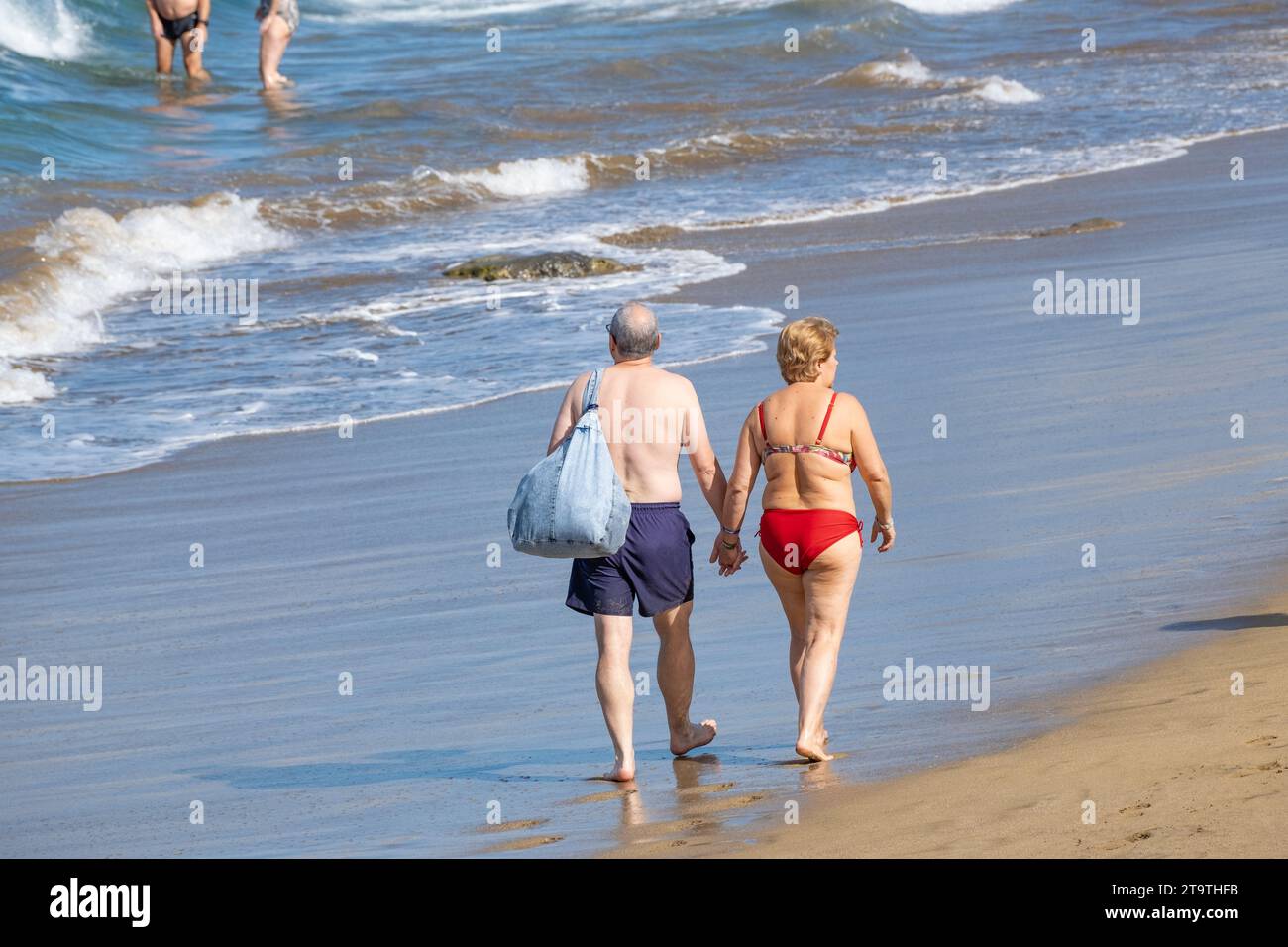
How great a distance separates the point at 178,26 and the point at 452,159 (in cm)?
606

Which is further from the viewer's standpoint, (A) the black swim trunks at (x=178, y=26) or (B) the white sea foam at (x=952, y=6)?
(B) the white sea foam at (x=952, y=6)

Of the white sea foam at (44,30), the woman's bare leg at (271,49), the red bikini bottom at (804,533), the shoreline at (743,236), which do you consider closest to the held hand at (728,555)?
the red bikini bottom at (804,533)

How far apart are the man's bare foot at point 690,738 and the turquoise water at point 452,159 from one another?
509cm

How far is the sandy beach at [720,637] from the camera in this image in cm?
438

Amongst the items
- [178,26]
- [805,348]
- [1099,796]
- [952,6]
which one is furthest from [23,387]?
[952,6]

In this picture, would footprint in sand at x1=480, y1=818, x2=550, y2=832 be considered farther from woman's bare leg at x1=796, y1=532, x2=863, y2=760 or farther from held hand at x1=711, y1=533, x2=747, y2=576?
held hand at x1=711, y1=533, x2=747, y2=576

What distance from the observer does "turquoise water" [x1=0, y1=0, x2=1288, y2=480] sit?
11484 millimetres

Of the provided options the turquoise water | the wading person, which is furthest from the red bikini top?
the wading person

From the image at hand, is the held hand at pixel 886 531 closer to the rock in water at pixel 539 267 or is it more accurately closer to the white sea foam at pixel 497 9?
the rock in water at pixel 539 267

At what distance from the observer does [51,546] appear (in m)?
7.86

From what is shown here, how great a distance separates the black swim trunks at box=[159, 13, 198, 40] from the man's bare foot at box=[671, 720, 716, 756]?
20.9 m

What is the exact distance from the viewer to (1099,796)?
408cm
